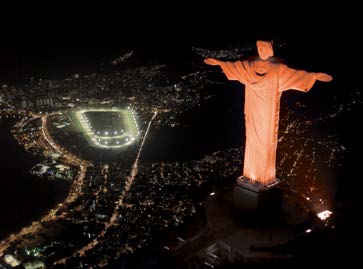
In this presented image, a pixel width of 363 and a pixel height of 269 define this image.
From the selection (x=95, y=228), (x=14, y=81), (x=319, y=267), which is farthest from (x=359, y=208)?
(x=14, y=81)

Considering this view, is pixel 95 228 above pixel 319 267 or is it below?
below

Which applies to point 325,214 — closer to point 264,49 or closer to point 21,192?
point 264,49

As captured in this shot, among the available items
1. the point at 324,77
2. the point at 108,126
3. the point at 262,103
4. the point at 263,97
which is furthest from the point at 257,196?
the point at 108,126

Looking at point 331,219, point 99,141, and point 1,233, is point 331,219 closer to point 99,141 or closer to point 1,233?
point 1,233

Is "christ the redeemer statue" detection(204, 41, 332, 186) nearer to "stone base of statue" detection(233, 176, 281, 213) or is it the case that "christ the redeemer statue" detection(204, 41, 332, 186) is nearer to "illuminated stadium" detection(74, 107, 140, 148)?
"stone base of statue" detection(233, 176, 281, 213)

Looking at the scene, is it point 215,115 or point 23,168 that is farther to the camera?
point 215,115

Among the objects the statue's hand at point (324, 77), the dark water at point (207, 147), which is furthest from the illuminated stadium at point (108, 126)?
the statue's hand at point (324, 77)
